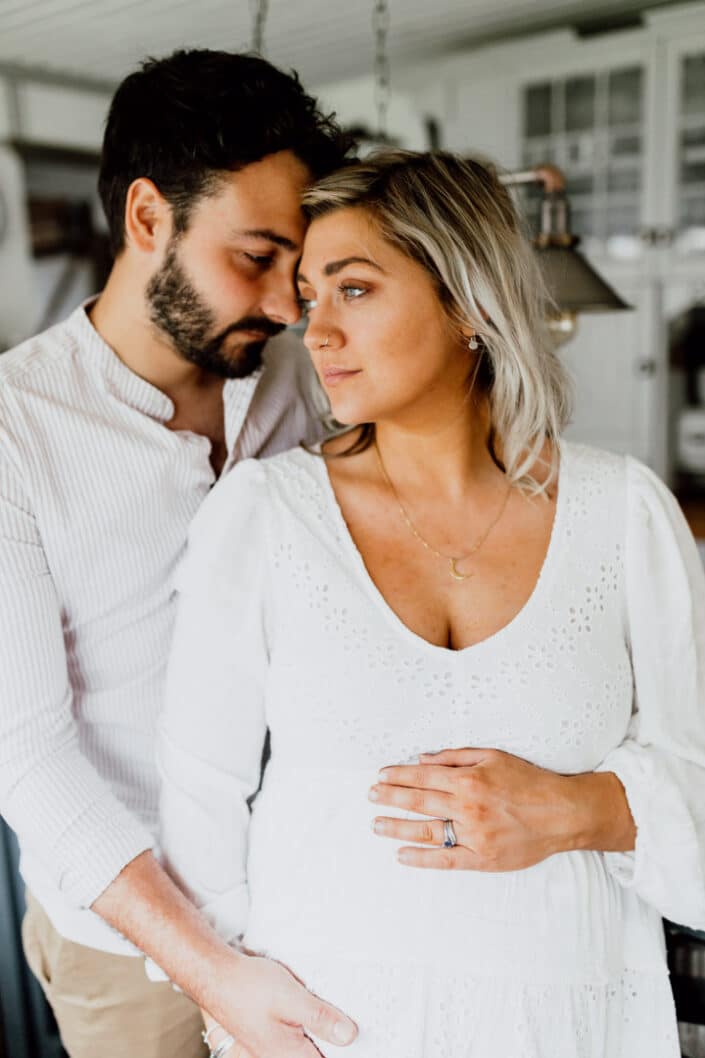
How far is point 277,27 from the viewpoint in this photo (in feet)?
13.7

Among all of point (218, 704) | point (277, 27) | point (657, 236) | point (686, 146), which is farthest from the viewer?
point (657, 236)

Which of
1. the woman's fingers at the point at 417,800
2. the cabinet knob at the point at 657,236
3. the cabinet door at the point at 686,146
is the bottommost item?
the woman's fingers at the point at 417,800

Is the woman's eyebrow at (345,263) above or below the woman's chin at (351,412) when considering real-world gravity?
above

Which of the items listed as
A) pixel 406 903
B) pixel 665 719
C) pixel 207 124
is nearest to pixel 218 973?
pixel 406 903

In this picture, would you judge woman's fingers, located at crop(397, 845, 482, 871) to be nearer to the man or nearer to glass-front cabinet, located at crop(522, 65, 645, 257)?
the man

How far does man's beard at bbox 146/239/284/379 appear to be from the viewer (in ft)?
4.52

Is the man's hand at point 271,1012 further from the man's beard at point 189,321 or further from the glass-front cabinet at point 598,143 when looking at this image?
the glass-front cabinet at point 598,143

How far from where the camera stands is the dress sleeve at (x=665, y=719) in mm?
1160

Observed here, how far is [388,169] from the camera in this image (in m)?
1.27

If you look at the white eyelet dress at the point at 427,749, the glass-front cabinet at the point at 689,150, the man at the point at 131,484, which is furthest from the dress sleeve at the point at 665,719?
the glass-front cabinet at the point at 689,150

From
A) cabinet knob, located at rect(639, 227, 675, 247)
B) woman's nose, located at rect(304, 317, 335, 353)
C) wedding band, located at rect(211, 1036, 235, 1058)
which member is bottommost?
wedding band, located at rect(211, 1036, 235, 1058)

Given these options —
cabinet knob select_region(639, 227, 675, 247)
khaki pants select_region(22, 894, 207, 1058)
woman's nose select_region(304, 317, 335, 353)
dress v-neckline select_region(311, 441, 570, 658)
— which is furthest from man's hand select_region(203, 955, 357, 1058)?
cabinet knob select_region(639, 227, 675, 247)

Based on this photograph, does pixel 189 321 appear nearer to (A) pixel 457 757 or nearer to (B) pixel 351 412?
(B) pixel 351 412

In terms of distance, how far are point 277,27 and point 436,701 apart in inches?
153
